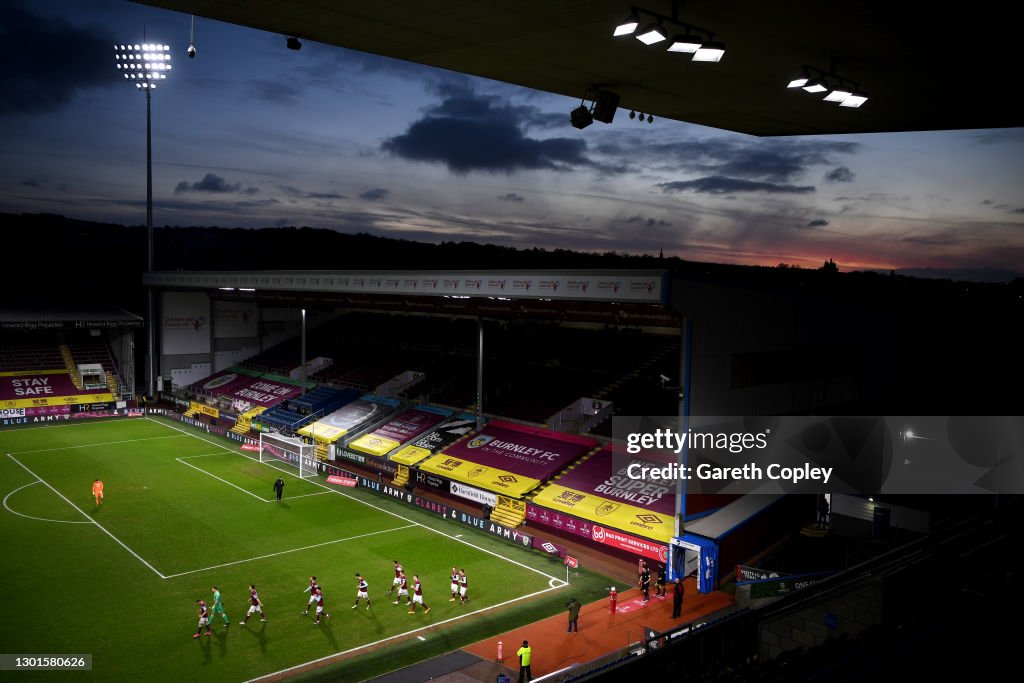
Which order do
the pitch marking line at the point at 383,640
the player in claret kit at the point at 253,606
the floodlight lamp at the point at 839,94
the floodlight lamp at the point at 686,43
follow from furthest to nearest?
the player in claret kit at the point at 253,606, the pitch marking line at the point at 383,640, the floodlight lamp at the point at 839,94, the floodlight lamp at the point at 686,43

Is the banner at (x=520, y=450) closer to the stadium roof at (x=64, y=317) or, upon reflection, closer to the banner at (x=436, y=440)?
the banner at (x=436, y=440)

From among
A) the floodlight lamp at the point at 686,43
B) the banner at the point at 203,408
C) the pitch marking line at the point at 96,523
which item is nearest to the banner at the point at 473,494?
the pitch marking line at the point at 96,523

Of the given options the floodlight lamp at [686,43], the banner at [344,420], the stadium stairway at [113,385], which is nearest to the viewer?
the floodlight lamp at [686,43]

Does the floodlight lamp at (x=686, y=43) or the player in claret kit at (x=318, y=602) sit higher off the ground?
the floodlight lamp at (x=686, y=43)

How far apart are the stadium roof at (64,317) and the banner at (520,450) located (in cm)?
2875

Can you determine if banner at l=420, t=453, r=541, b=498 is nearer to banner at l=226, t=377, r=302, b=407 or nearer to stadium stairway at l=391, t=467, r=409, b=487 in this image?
stadium stairway at l=391, t=467, r=409, b=487

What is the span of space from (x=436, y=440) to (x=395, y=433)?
2983mm

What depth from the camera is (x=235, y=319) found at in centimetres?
5278

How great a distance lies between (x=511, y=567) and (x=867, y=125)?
15.3 metres

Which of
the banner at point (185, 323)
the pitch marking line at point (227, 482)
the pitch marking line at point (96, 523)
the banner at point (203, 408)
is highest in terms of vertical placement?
the banner at point (185, 323)

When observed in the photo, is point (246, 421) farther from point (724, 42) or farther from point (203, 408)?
point (724, 42)

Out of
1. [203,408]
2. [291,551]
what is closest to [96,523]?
[291,551]

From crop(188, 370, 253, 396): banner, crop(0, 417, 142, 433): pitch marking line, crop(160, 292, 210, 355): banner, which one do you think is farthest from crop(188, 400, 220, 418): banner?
crop(160, 292, 210, 355): banner

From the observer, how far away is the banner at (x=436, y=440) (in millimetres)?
32250
